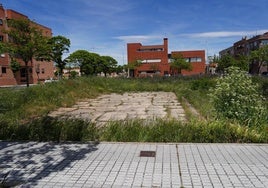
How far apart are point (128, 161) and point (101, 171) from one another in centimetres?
65

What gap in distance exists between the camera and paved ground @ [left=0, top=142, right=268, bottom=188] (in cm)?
404

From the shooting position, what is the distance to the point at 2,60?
44.0 metres

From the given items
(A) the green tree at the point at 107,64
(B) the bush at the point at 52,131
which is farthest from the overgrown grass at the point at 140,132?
(A) the green tree at the point at 107,64

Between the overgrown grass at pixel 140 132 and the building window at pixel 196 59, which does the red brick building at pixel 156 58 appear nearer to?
the building window at pixel 196 59

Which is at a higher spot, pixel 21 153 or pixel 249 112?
pixel 249 112

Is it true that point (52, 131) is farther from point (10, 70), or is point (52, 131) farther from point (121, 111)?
point (10, 70)

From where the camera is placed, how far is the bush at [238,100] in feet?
23.3

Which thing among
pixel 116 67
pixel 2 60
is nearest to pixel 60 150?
pixel 2 60

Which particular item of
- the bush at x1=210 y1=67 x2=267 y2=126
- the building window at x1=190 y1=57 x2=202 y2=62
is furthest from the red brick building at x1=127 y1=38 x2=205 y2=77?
the bush at x1=210 y1=67 x2=267 y2=126

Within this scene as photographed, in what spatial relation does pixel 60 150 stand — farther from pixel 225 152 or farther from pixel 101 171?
pixel 225 152

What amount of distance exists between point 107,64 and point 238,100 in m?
69.2

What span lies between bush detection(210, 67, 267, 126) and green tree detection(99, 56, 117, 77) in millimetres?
64205

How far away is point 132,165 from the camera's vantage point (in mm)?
4723

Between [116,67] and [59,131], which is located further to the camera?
[116,67]
